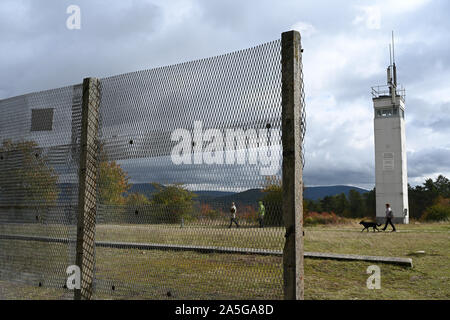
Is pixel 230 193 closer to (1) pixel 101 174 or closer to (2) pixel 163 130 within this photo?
(2) pixel 163 130

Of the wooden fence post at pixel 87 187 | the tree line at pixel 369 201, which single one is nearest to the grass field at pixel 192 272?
the wooden fence post at pixel 87 187

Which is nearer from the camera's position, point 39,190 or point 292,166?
point 292,166

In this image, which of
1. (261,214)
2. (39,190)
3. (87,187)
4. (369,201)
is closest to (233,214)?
(261,214)

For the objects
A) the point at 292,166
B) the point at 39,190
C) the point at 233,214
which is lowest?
the point at 233,214

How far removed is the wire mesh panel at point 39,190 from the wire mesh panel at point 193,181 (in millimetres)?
657

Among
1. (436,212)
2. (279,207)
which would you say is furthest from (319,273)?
(436,212)

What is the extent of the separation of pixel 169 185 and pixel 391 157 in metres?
39.1

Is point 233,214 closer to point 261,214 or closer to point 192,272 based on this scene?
point 261,214

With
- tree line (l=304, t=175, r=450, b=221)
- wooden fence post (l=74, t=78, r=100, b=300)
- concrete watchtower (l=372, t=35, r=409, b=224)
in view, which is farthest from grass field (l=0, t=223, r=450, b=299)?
tree line (l=304, t=175, r=450, b=221)

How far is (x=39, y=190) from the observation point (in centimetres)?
600

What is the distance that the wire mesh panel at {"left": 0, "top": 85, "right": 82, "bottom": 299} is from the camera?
18.1 ft

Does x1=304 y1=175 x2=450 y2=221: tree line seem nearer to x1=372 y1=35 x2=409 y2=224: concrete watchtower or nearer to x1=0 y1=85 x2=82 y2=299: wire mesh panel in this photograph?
x1=372 y1=35 x2=409 y2=224: concrete watchtower

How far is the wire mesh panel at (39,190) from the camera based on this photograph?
550 centimetres

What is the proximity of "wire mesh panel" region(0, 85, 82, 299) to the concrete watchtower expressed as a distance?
37970 mm
